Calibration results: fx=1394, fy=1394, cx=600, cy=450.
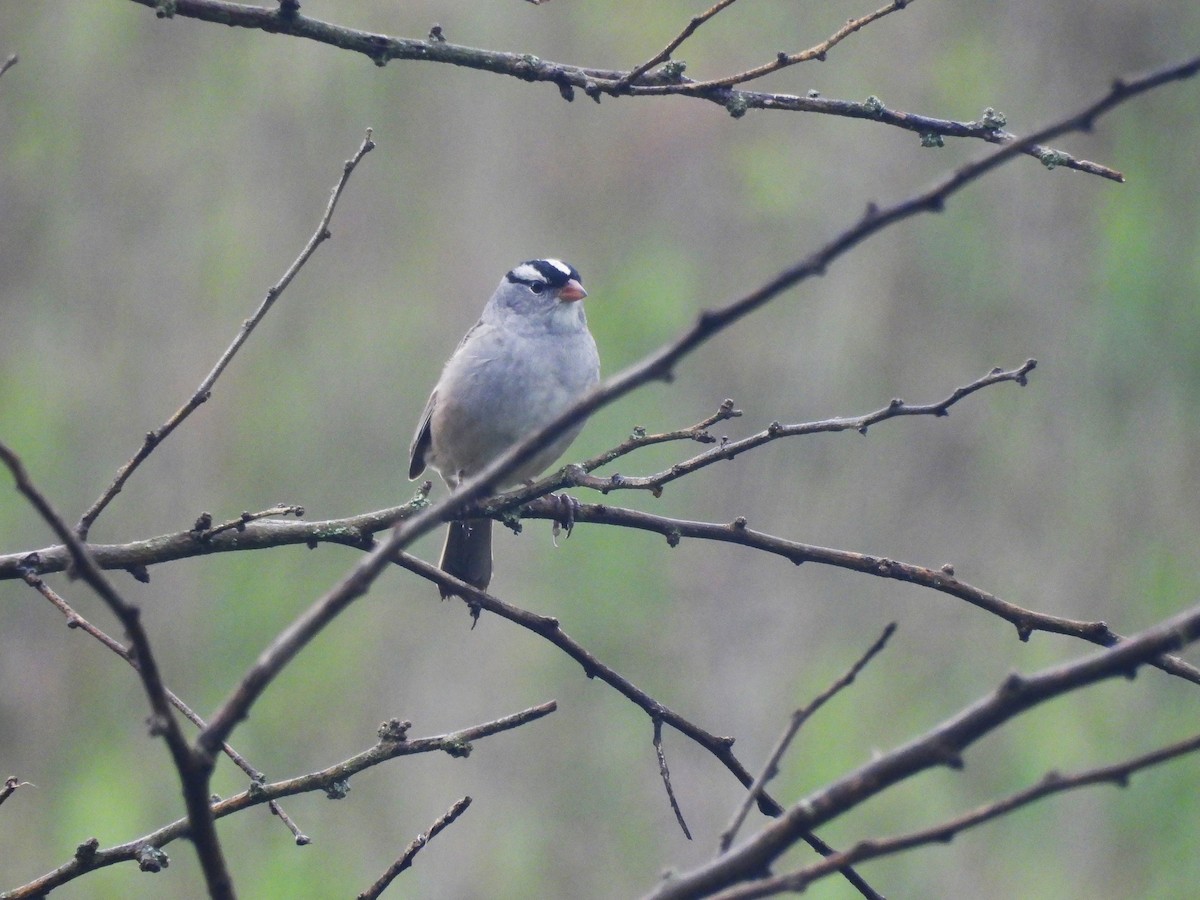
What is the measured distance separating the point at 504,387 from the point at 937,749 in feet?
11.8

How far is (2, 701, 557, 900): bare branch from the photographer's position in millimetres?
1969

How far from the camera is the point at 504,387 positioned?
16.0 feet

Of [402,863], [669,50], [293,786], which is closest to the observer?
[402,863]

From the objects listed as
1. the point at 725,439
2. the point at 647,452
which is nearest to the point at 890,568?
the point at 725,439

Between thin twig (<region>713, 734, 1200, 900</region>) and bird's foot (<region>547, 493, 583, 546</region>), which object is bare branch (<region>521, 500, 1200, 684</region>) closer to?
bird's foot (<region>547, 493, 583, 546</region>)

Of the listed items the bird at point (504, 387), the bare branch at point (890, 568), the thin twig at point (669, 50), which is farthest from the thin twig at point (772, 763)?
the bird at point (504, 387)

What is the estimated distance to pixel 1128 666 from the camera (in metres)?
1.29

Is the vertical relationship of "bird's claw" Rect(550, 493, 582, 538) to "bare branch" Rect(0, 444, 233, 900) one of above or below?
above

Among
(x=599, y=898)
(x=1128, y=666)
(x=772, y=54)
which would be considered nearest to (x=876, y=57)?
(x=772, y=54)

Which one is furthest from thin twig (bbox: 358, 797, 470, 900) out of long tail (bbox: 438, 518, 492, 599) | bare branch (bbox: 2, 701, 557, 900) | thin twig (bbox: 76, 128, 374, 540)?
long tail (bbox: 438, 518, 492, 599)

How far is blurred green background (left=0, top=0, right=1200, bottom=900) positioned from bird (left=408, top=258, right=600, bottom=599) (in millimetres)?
4166

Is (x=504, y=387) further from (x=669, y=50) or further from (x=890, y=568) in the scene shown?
(x=890, y=568)

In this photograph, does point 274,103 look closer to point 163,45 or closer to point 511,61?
point 163,45

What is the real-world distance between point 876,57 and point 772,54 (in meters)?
0.87
